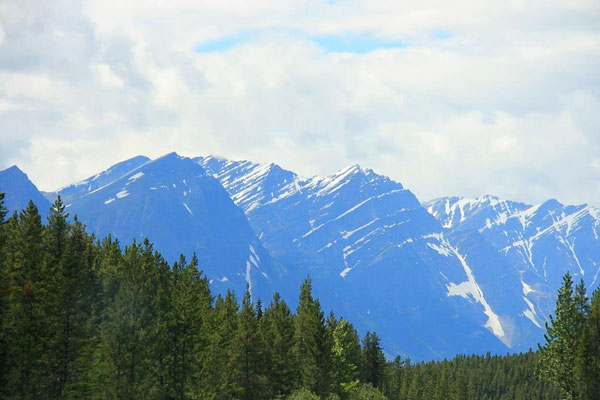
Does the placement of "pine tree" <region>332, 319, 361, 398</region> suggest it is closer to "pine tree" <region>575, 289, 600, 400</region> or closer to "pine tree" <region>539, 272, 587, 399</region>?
"pine tree" <region>539, 272, 587, 399</region>

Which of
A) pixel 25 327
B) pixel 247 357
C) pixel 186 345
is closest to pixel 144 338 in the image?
pixel 186 345

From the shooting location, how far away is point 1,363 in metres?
62.9

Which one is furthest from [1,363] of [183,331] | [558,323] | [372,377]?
[372,377]

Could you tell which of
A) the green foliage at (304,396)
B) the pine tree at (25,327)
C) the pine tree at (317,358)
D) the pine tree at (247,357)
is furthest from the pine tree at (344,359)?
the pine tree at (25,327)

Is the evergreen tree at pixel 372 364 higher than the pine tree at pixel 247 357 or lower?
higher

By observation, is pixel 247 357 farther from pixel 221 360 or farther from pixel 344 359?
pixel 344 359

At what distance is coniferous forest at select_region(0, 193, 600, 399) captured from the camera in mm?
68188

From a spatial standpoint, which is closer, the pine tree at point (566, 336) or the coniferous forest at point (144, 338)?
the coniferous forest at point (144, 338)

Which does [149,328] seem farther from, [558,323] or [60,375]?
[558,323]

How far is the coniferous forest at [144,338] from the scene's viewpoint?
68188 millimetres

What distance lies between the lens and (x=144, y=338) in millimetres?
72250

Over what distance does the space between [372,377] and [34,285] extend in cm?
8552

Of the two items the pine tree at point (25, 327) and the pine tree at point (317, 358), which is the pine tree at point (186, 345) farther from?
the pine tree at point (317, 358)

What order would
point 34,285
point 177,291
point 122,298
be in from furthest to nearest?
point 177,291, point 122,298, point 34,285
